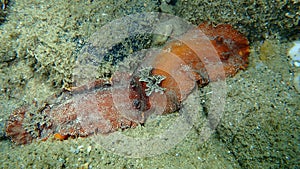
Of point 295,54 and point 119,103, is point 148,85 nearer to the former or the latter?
point 119,103

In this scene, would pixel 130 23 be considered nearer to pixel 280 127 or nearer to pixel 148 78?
pixel 148 78

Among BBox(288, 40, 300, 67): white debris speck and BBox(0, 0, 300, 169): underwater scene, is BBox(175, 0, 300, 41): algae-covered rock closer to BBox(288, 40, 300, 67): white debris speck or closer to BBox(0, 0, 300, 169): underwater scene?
BBox(0, 0, 300, 169): underwater scene

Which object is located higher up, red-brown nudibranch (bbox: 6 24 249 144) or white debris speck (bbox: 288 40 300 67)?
white debris speck (bbox: 288 40 300 67)

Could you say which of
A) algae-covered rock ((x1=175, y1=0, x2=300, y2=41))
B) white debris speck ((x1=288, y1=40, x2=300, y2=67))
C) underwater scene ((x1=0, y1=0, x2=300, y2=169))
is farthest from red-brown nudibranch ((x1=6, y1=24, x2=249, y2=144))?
white debris speck ((x1=288, y1=40, x2=300, y2=67))

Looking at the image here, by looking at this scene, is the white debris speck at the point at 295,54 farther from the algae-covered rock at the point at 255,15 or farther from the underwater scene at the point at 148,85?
the algae-covered rock at the point at 255,15

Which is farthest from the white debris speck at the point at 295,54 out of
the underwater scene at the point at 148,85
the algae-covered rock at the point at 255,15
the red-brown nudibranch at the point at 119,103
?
the red-brown nudibranch at the point at 119,103

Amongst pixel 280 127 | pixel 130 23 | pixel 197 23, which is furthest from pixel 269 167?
pixel 130 23
